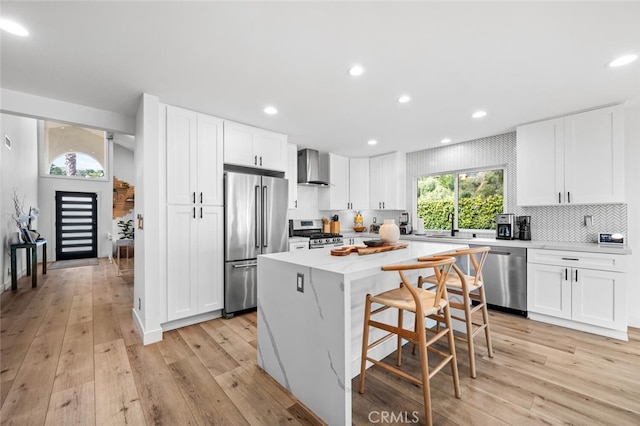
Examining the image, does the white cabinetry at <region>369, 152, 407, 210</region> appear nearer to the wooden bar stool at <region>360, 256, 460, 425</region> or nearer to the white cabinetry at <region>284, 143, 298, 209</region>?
the white cabinetry at <region>284, 143, 298, 209</region>

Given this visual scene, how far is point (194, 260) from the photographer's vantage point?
304 centimetres

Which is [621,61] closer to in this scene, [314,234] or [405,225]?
[405,225]

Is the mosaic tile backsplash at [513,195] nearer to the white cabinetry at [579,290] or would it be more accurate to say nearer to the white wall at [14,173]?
the white cabinetry at [579,290]

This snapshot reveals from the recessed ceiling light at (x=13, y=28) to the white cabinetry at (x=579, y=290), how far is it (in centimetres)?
497

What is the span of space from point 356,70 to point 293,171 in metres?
2.51

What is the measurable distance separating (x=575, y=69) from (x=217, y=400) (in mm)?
3720

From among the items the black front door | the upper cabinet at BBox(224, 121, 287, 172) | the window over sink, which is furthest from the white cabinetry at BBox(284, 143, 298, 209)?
the black front door

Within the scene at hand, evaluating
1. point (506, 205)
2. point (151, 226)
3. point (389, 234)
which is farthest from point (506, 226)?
point (151, 226)

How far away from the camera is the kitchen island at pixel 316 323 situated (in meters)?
1.48

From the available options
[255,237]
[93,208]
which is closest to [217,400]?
[255,237]

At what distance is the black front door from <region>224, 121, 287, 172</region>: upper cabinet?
717cm

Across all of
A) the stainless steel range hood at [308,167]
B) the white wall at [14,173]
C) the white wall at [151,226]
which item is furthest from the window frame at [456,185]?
the white wall at [14,173]

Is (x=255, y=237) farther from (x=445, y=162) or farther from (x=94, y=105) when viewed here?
(x=445, y=162)

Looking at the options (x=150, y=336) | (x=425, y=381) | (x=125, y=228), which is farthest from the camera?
(x=125, y=228)
